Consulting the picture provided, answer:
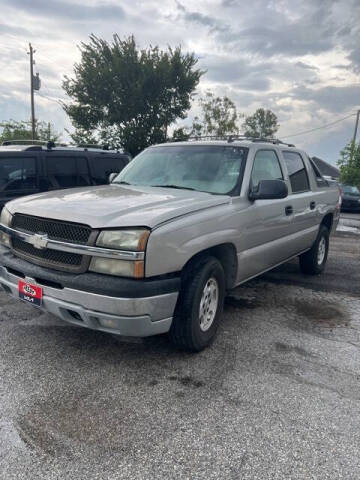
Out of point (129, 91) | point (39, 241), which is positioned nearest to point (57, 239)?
point (39, 241)

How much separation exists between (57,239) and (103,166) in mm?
4415

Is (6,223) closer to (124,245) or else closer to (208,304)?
(124,245)

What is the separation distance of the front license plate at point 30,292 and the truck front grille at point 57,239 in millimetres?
184

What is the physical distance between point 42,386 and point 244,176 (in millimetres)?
2549

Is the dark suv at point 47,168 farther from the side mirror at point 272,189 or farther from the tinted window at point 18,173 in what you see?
the side mirror at point 272,189

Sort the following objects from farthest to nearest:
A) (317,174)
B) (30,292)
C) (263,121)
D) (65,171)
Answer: (263,121), (65,171), (317,174), (30,292)

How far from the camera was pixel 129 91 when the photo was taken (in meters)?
22.4

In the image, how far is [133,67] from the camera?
890 inches

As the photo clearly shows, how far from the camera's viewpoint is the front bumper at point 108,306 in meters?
2.62

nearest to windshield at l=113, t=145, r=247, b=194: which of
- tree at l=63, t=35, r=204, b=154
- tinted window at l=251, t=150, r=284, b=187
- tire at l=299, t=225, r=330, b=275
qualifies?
tinted window at l=251, t=150, r=284, b=187

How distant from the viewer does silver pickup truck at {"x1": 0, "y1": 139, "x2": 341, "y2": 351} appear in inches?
104

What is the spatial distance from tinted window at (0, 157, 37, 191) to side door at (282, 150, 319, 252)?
3817 mm

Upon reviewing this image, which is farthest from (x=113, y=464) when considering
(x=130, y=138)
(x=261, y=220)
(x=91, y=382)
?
(x=130, y=138)

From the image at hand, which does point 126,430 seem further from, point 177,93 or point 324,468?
point 177,93
